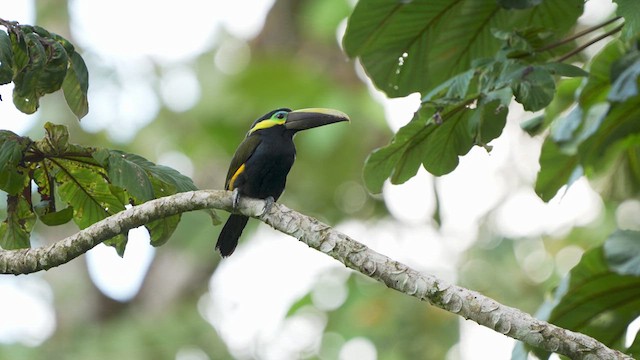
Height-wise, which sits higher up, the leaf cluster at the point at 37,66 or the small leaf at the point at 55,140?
the leaf cluster at the point at 37,66

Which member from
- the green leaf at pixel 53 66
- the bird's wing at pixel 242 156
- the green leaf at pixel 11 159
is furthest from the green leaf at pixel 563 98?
the green leaf at pixel 11 159

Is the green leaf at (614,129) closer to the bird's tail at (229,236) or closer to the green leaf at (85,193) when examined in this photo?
the bird's tail at (229,236)

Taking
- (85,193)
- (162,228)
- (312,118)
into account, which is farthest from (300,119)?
(85,193)

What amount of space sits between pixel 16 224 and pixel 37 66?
64 cm

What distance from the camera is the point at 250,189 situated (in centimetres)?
402

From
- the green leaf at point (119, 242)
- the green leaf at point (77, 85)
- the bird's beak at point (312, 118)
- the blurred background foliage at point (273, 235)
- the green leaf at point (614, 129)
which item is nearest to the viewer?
the green leaf at point (77, 85)

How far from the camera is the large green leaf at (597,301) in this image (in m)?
4.00

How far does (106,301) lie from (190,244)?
2197mm

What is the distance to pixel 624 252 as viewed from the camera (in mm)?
3613

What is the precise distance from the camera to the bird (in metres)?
4.09

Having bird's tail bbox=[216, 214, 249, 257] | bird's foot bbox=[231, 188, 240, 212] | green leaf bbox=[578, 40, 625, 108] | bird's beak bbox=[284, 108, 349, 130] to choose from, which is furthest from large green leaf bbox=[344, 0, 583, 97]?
bird's foot bbox=[231, 188, 240, 212]

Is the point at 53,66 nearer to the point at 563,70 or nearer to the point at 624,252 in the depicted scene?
the point at 563,70

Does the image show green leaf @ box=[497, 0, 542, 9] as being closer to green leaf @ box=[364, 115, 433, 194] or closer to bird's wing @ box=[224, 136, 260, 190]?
green leaf @ box=[364, 115, 433, 194]

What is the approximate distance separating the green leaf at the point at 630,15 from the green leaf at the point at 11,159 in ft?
6.50
